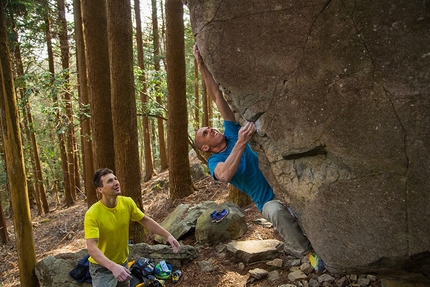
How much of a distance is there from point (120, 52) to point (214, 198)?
5060 mm

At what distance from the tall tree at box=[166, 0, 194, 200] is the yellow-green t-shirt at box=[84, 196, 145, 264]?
208 inches

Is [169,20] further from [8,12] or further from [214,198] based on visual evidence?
[8,12]

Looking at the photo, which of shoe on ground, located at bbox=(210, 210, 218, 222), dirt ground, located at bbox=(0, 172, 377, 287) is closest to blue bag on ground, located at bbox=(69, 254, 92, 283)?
dirt ground, located at bbox=(0, 172, 377, 287)

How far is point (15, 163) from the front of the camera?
20.3 feet

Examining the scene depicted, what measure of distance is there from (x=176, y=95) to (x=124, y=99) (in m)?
2.52

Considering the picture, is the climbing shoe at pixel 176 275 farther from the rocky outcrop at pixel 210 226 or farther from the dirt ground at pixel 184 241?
the rocky outcrop at pixel 210 226

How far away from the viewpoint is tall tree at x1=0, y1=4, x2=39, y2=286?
6109mm

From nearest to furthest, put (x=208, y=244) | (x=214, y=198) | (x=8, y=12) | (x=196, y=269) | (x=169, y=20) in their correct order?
(x=196, y=269), (x=208, y=244), (x=169, y=20), (x=214, y=198), (x=8, y=12)

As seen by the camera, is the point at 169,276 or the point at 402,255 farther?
the point at 169,276

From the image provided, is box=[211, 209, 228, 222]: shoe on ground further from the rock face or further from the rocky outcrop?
the rock face

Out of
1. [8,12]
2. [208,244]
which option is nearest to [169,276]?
[208,244]

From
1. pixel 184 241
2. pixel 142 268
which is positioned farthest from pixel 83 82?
pixel 142 268

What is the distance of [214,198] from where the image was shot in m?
10.2

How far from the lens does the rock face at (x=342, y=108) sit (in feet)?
8.99
